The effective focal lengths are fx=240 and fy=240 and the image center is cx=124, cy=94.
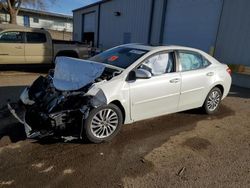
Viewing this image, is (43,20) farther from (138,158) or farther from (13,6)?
(138,158)

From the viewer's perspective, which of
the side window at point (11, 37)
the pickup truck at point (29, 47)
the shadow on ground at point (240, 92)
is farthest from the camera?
the pickup truck at point (29, 47)

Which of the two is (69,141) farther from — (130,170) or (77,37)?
(77,37)

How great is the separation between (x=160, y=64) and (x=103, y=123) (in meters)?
1.64

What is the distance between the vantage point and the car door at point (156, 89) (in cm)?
424

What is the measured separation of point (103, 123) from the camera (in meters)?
3.94

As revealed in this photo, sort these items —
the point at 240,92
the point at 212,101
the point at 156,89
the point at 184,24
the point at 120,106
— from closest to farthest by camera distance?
the point at 120,106 → the point at 156,89 → the point at 212,101 → the point at 240,92 → the point at 184,24

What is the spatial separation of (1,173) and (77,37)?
25794 millimetres

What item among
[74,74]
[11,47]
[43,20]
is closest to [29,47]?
[11,47]

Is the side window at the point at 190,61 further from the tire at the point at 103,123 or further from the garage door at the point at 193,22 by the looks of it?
the garage door at the point at 193,22

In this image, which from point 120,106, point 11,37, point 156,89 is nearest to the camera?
point 120,106

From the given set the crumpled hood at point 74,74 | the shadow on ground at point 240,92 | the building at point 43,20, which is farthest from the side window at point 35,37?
the building at point 43,20

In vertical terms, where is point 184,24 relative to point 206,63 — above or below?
above

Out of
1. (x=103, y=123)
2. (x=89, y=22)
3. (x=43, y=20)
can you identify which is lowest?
(x=103, y=123)

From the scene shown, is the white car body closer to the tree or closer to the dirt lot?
the dirt lot
